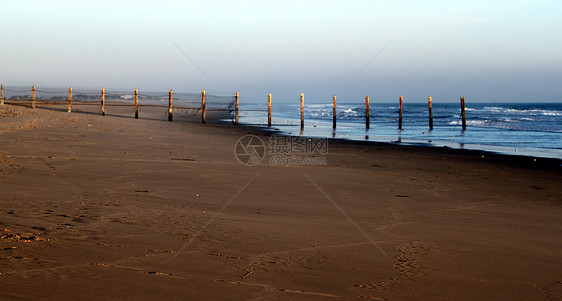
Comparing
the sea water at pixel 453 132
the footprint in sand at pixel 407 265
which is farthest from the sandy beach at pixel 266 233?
the sea water at pixel 453 132

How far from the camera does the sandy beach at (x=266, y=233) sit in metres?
3.23

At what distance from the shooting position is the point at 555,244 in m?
4.64

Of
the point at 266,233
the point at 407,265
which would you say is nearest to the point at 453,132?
the point at 266,233

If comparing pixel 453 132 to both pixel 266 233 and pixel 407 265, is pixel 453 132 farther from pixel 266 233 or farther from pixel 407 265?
pixel 407 265

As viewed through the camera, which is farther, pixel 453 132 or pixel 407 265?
pixel 453 132

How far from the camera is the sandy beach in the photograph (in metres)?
3.23

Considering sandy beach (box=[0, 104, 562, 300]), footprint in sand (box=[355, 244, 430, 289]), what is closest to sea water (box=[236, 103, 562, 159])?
sandy beach (box=[0, 104, 562, 300])

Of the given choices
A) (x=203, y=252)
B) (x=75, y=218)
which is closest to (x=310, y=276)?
(x=203, y=252)

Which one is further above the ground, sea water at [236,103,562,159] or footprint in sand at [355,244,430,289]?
sea water at [236,103,562,159]

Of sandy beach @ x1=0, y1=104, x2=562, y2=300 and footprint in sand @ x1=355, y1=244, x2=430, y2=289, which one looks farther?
footprint in sand @ x1=355, y1=244, x2=430, y2=289

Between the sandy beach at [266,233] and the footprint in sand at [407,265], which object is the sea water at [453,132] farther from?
the footprint in sand at [407,265]

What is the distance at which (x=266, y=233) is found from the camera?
4.68 meters

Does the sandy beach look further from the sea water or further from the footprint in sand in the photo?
the sea water

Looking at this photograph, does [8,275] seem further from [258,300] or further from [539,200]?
[539,200]
